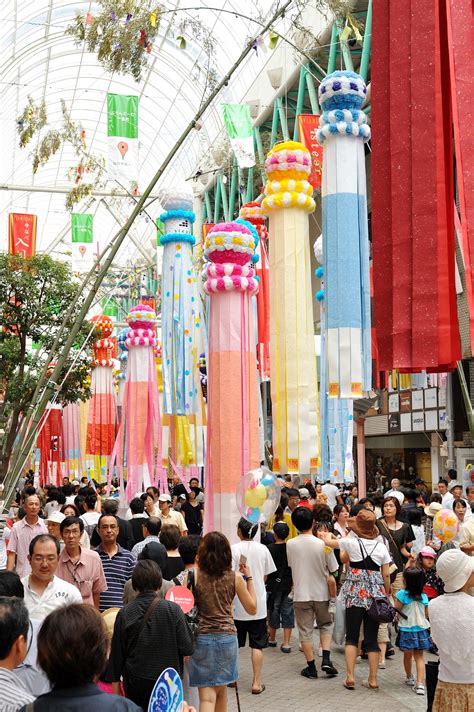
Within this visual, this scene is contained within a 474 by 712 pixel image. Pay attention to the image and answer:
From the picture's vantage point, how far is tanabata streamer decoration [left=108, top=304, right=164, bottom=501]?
1116 centimetres

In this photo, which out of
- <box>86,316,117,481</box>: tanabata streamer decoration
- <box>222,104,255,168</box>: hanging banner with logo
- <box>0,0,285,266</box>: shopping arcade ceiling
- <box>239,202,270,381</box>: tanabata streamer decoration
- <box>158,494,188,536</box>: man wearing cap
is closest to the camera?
<box>158,494,188,536</box>: man wearing cap

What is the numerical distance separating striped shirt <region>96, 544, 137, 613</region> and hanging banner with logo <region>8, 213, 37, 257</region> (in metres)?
14.5

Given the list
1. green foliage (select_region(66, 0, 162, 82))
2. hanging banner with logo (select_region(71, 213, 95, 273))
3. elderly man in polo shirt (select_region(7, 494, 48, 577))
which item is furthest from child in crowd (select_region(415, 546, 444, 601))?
hanging banner with logo (select_region(71, 213, 95, 273))

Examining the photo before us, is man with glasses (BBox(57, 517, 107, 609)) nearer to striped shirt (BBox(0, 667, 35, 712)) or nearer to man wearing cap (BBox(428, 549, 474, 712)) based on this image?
man wearing cap (BBox(428, 549, 474, 712))

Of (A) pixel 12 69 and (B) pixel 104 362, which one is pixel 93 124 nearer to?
(A) pixel 12 69

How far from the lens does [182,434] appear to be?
10453 mm

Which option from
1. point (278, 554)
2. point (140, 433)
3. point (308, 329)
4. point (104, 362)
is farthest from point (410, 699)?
point (104, 362)

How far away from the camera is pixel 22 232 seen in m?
19.1

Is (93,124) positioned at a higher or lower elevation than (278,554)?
higher

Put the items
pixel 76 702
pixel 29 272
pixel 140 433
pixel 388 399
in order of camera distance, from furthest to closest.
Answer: pixel 388 399, pixel 29 272, pixel 140 433, pixel 76 702

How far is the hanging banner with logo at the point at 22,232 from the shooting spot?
19.0m

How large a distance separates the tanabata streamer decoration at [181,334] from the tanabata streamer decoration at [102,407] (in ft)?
20.0

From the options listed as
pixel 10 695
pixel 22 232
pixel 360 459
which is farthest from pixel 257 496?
pixel 360 459

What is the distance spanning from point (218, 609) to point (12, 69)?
2387 centimetres
